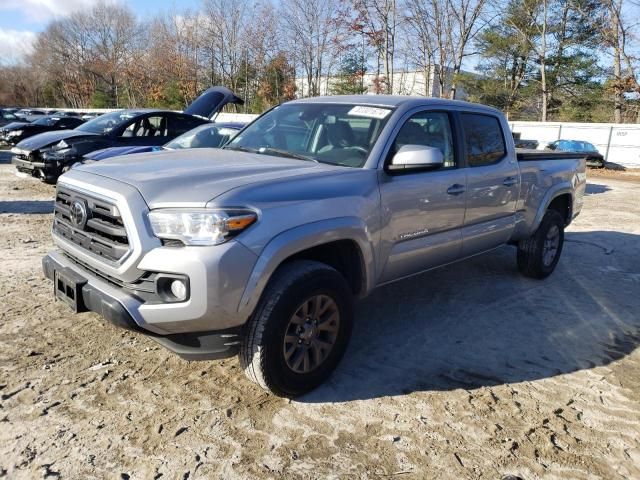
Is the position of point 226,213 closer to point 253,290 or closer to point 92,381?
point 253,290

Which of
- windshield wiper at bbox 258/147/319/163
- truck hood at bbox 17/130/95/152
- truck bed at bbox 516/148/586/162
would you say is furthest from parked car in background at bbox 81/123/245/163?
truck bed at bbox 516/148/586/162

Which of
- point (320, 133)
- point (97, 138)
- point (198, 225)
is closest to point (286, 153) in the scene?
point (320, 133)

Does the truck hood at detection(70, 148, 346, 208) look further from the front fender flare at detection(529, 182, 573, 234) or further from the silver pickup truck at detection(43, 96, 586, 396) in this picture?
the front fender flare at detection(529, 182, 573, 234)

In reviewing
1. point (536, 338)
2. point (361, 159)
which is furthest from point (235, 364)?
point (536, 338)

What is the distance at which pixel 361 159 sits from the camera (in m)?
3.49

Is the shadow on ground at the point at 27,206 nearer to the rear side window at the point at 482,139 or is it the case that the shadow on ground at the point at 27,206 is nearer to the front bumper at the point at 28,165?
the front bumper at the point at 28,165

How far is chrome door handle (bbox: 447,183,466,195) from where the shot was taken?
13.1ft

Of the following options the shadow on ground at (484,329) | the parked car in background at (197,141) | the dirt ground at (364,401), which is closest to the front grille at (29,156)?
the parked car in background at (197,141)

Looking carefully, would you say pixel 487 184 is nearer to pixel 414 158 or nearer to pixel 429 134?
pixel 429 134

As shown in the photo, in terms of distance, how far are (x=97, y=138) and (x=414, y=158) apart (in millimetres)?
7593

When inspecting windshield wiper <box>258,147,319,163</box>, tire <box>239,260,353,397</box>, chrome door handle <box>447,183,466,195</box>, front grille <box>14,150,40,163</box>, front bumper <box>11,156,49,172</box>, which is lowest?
tire <box>239,260,353,397</box>

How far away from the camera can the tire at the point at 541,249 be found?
5.51m

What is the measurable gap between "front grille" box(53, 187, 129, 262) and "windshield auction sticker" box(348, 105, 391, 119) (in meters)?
1.95

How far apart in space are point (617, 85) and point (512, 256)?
28.0 meters
